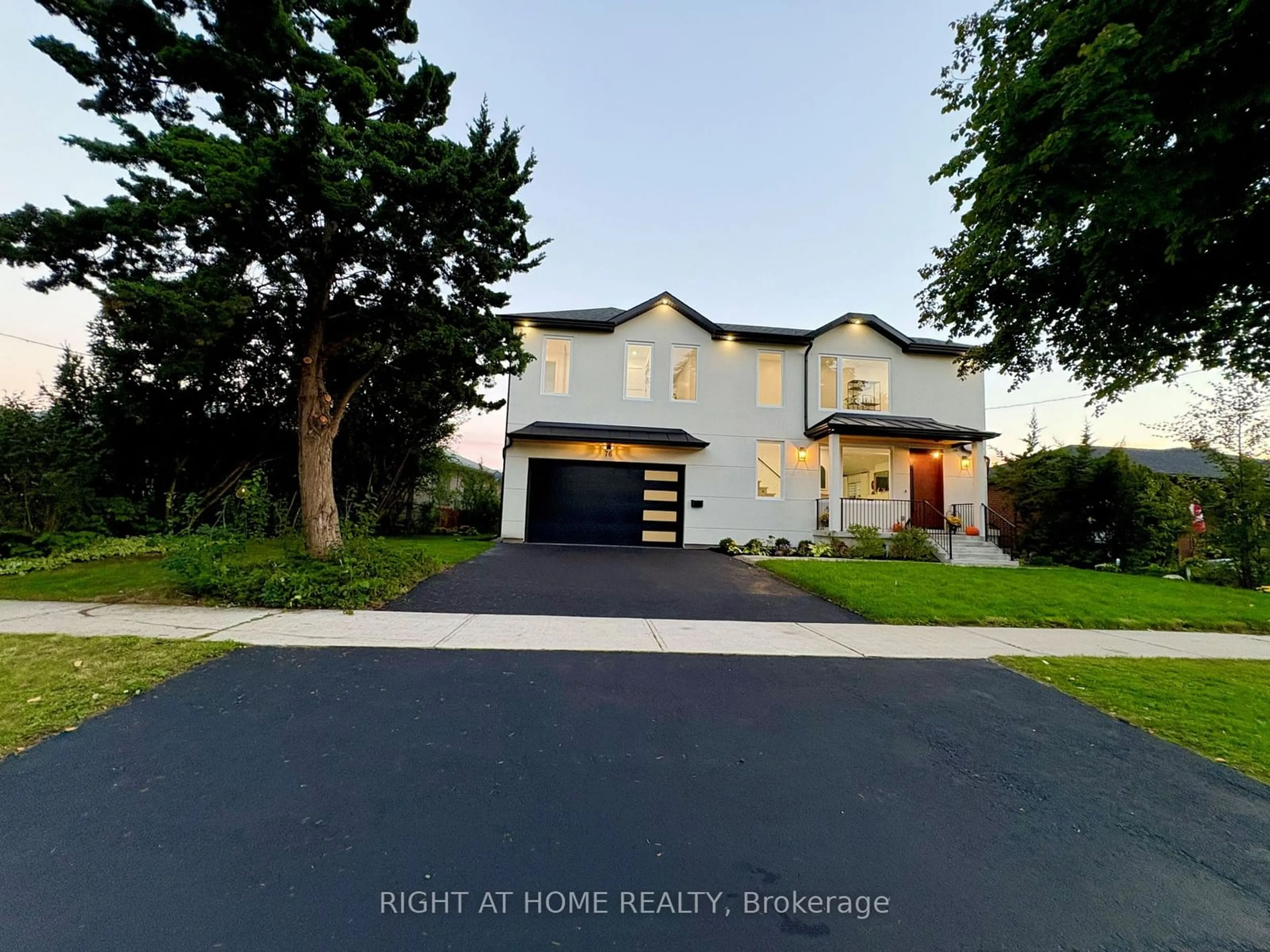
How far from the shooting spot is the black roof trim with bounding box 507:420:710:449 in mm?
12492

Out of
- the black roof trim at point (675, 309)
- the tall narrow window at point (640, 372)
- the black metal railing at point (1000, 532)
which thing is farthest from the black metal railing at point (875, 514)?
the tall narrow window at point (640, 372)

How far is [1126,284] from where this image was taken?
21.8 ft

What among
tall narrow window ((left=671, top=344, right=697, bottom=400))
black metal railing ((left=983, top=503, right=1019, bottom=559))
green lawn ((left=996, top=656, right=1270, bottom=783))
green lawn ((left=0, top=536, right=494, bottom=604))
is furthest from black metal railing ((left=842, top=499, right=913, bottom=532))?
green lawn ((left=0, top=536, right=494, bottom=604))

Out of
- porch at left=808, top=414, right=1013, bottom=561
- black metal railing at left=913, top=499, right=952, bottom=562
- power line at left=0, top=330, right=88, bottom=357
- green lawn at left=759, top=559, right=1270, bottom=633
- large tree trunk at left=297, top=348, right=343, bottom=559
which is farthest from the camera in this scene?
porch at left=808, top=414, right=1013, bottom=561

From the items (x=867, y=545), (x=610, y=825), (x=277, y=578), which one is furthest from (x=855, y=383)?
(x=610, y=825)

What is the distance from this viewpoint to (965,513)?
14.4 metres

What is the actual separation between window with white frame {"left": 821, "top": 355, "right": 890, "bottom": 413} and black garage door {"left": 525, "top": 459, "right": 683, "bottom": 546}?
5194mm

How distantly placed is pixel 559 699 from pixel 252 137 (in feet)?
25.8

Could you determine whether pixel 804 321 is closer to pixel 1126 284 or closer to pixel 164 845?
pixel 1126 284

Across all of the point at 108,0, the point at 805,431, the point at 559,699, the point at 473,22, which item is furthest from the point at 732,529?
the point at 108,0

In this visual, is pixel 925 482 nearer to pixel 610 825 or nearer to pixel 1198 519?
pixel 1198 519

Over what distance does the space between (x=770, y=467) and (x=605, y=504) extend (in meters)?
4.90

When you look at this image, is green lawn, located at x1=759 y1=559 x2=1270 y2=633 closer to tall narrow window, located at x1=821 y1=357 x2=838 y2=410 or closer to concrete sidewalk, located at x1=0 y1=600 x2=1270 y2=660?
concrete sidewalk, located at x1=0 y1=600 x2=1270 y2=660

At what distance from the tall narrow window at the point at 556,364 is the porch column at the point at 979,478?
11.8m
